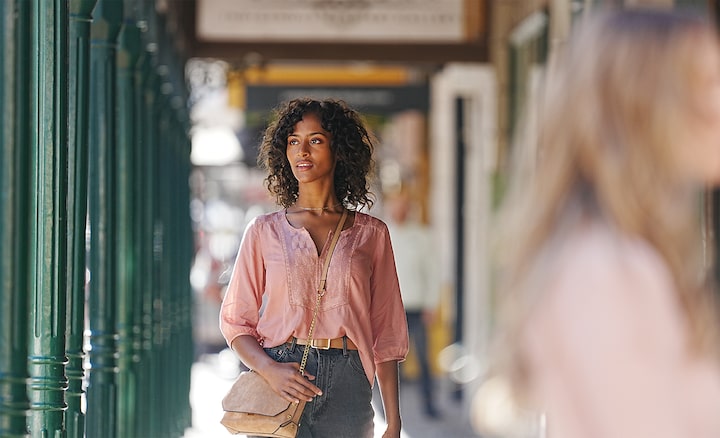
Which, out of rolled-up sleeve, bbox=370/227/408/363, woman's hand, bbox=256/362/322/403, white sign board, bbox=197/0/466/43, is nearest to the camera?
woman's hand, bbox=256/362/322/403

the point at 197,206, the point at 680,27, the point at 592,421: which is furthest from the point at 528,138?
the point at 197,206

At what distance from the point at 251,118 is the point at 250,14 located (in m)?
12.0

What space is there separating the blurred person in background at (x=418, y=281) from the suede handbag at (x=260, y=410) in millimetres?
8881

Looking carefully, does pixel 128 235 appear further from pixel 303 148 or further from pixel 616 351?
pixel 616 351

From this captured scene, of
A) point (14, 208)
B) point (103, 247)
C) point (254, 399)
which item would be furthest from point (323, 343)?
point (103, 247)

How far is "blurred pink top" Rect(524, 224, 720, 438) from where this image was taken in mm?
2000

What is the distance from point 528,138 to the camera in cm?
231

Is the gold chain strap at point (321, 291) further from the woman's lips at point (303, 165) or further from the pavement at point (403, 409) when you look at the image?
the pavement at point (403, 409)

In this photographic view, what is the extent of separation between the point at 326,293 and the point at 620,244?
2.25m

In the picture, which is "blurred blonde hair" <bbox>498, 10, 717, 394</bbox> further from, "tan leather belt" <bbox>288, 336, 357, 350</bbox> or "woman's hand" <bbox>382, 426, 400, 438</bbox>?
"woman's hand" <bbox>382, 426, 400, 438</bbox>

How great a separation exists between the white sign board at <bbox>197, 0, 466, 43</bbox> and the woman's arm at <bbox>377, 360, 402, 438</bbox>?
25.9ft

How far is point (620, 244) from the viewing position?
2078 mm

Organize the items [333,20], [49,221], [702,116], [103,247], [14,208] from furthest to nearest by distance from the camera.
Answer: [333,20], [103,247], [49,221], [14,208], [702,116]

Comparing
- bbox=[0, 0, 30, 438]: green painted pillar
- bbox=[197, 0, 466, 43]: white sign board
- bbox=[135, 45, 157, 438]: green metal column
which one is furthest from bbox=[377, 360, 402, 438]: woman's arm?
bbox=[197, 0, 466, 43]: white sign board
